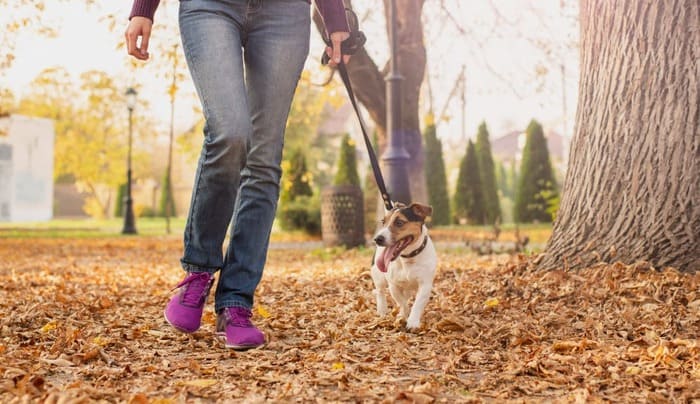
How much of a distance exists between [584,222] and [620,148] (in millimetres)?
508

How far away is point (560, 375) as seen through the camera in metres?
2.61

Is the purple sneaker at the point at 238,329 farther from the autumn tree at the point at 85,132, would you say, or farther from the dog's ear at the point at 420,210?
the autumn tree at the point at 85,132

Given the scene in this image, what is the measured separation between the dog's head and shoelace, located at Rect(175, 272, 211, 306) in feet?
2.77

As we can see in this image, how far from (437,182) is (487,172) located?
2107mm

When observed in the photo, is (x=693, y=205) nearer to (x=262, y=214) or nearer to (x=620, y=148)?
(x=620, y=148)

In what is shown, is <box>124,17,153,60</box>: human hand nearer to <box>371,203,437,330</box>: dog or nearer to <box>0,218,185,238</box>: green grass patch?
<box>371,203,437,330</box>: dog

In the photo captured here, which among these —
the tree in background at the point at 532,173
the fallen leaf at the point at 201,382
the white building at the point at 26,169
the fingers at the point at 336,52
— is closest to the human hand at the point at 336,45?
the fingers at the point at 336,52

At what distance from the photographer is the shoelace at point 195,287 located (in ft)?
9.89

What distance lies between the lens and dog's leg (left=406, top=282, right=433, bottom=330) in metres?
3.58

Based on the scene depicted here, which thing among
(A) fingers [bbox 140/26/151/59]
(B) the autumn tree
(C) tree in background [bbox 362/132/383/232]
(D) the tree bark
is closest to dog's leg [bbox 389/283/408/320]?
(A) fingers [bbox 140/26/151/59]

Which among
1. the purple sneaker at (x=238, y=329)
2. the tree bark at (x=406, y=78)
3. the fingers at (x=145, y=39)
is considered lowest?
the purple sneaker at (x=238, y=329)

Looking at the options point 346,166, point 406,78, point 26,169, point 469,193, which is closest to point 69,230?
point 346,166

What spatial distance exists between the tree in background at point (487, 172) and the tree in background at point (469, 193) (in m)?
0.43

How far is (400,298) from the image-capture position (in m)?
3.81
